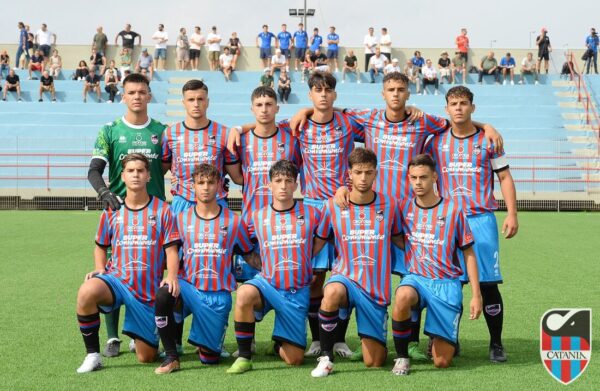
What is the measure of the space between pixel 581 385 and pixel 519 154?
18.1m

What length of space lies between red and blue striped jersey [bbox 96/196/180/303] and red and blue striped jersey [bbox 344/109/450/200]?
1560 millimetres

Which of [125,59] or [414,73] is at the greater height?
[125,59]

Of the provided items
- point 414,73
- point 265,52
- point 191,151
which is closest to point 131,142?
point 191,151

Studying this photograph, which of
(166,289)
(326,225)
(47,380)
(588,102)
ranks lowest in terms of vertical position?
(47,380)

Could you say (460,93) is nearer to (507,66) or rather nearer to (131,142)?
(131,142)

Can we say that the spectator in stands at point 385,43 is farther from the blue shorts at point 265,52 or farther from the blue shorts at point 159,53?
the blue shorts at point 159,53

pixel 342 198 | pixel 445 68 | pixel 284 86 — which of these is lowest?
pixel 342 198

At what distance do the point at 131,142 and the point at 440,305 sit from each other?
2.51m

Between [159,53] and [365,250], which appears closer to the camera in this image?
[365,250]

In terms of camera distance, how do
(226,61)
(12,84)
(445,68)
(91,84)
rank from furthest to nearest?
(226,61)
(445,68)
(91,84)
(12,84)

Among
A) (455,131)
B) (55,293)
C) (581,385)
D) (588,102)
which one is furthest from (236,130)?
(588,102)

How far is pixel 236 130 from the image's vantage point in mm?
6156

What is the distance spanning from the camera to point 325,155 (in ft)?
20.1

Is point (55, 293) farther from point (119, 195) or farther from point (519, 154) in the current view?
point (519, 154)
